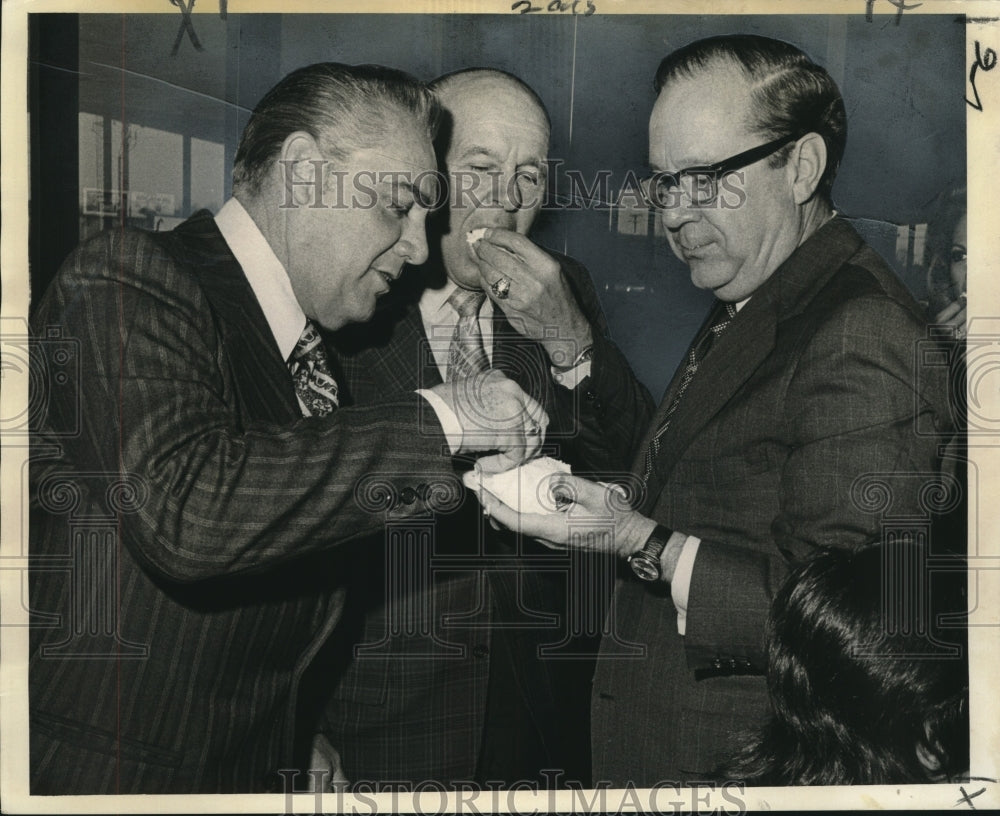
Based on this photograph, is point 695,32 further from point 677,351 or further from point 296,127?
point 296,127

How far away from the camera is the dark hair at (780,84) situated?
2.54 meters

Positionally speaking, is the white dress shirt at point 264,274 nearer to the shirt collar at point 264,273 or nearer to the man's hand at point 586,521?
the shirt collar at point 264,273

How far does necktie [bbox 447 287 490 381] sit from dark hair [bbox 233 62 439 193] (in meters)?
0.41

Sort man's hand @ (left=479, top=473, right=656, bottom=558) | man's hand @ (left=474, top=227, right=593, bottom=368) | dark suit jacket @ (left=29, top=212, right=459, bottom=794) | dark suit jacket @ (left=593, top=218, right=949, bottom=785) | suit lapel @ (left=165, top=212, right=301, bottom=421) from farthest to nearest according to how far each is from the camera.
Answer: man's hand @ (left=474, top=227, right=593, bottom=368), man's hand @ (left=479, top=473, right=656, bottom=558), dark suit jacket @ (left=593, top=218, right=949, bottom=785), suit lapel @ (left=165, top=212, right=301, bottom=421), dark suit jacket @ (left=29, top=212, right=459, bottom=794)

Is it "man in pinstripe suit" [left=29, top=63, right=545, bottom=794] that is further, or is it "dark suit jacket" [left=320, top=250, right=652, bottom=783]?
"dark suit jacket" [left=320, top=250, right=652, bottom=783]

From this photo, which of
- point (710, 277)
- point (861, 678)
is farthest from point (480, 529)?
point (861, 678)

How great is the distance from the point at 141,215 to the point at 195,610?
37.4 inches

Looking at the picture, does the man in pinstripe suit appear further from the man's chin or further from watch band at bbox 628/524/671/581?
the man's chin

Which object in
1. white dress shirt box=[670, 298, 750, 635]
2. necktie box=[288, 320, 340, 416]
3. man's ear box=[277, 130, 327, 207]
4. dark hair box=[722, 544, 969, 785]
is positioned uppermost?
man's ear box=[277, 130, 327, 207]

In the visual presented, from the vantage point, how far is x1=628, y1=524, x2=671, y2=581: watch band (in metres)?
2.47

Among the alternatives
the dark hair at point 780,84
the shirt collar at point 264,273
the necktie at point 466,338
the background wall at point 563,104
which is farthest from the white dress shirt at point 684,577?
the shirt collar at point 264,273

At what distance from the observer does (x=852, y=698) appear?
251 cm

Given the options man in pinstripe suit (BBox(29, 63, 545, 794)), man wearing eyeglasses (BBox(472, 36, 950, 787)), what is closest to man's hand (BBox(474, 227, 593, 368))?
man in pinstripe suit (BBox(29, 63, 545, 794))

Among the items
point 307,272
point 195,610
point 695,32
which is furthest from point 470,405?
point 695,32
